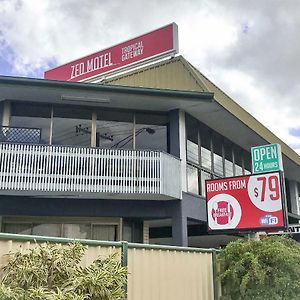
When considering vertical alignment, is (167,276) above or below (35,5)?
below

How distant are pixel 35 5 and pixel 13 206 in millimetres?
5845

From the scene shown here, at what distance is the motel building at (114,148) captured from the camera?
12.9 meters

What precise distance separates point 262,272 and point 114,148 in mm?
7173

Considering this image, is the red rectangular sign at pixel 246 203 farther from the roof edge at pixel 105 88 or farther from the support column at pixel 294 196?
the support column at pixel 294 196

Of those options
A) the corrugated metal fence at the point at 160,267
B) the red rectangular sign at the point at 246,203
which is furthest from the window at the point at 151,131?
the corrugated metal fence at the point at 160,267

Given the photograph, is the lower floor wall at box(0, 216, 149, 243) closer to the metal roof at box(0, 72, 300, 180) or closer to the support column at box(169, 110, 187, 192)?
the support column at box(169, 110, 187, 192)

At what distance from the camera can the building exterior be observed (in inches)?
507

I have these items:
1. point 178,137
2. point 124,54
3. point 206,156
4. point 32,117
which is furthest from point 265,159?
point 124,54

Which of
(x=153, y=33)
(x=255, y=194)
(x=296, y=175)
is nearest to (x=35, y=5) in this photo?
(x=153, y=33)

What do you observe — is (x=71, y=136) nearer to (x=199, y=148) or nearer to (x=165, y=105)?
(x=165, y=105)

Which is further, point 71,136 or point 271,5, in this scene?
point 71,136

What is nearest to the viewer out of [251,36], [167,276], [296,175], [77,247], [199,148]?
[77,247]

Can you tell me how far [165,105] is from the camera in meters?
14.5

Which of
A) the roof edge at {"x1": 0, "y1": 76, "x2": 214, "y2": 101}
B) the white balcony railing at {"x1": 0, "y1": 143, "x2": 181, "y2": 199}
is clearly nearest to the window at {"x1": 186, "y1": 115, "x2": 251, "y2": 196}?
the roof edge at {"x1": 0, "y1": 76, "x2": 214, "y2": 101}
